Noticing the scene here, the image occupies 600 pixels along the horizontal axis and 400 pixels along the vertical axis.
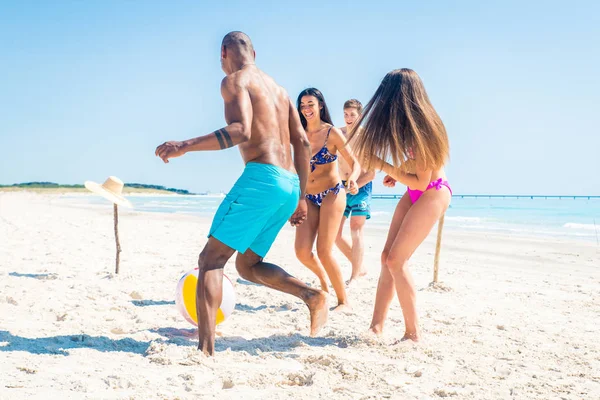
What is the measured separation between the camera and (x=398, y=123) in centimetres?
399

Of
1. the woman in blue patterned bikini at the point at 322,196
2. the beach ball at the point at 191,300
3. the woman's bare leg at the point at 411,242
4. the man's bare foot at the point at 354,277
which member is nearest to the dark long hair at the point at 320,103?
the woman in blue patterned bikini at the point at 322,196

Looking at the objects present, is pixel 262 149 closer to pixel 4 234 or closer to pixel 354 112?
pixel 354 112

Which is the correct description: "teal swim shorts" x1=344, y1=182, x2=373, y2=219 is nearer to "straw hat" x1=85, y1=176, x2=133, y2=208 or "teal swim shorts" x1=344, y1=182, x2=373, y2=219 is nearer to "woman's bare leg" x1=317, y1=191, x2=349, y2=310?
"woman's bare leg" x1=317, y1=191, x2=349, y2=310

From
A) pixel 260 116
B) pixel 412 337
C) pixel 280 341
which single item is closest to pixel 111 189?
pixel 280 341

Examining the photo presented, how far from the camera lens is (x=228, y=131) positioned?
3160mm

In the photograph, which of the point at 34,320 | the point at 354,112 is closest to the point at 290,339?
the point at 34,320

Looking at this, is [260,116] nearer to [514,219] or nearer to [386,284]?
[386,284]

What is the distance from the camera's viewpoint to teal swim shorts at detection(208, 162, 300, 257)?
3420 mm

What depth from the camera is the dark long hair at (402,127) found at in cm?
393

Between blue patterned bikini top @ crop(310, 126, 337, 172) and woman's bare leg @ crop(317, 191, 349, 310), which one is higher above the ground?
blue patterned bikini top @ crop(310, 126, 337, 172)

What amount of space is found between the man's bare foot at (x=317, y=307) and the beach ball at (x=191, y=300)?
0.73 meters

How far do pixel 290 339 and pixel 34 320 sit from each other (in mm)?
2126

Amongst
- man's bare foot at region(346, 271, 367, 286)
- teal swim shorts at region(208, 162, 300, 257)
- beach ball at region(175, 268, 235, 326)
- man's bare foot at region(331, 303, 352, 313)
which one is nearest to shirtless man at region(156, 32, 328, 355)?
teal swim shorts at region(208, 162, 300, 257)

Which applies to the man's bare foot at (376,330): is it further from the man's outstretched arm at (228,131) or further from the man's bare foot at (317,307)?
the man's outstretched arm at (228,131)
